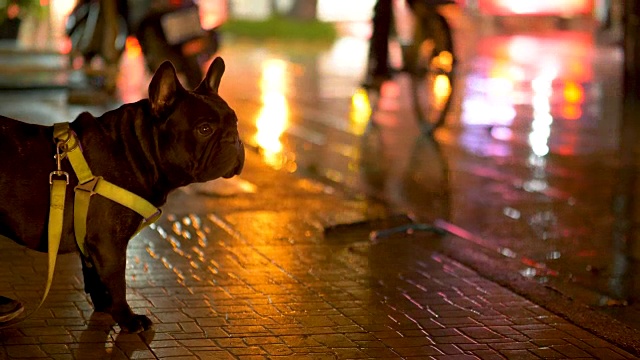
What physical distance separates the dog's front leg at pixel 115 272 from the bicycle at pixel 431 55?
655 centimetres

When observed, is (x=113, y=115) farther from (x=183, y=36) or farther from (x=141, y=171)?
(x=183, y=36)

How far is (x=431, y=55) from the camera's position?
459 inches

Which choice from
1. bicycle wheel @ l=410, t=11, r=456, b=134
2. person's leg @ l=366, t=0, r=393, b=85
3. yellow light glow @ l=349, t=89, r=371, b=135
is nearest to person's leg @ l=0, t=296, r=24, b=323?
bicycle wheel @ l=410, t=11, r=456, b=134

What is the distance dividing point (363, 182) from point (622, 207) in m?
2.08

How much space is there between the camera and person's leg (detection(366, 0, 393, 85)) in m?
12.1

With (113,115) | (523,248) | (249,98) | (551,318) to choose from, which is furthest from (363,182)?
(249,98)

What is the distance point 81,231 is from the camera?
17.3 feet

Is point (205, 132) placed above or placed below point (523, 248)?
above

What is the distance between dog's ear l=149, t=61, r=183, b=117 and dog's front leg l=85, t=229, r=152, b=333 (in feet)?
2.01

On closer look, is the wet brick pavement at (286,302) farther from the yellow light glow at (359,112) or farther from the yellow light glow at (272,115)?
the yellow light glow at (359,112)

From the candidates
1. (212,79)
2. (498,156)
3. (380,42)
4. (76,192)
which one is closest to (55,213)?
(76,192)

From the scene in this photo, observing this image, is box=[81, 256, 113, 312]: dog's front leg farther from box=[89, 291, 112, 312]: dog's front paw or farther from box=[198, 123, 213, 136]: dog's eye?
box=[198, 123, 213, 136]: dog's eye

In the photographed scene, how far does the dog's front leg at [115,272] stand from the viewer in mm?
5285

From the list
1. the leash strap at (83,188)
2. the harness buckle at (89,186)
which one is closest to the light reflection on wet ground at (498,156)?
the leash strap at (83,188)
